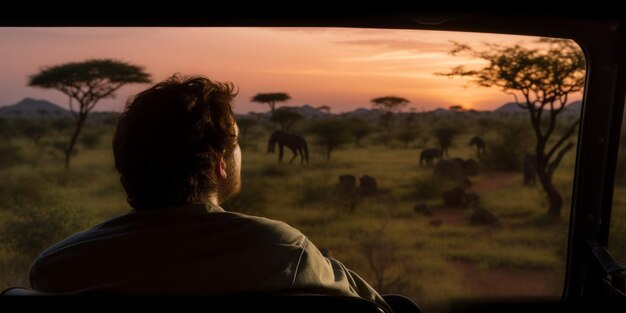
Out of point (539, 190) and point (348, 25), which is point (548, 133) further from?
point (348, 25)

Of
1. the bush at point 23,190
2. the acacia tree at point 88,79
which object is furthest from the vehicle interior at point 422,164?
the acacia tree at point 88,79

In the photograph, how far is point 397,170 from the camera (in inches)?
278

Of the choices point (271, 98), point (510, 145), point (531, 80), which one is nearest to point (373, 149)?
point (510, 145)

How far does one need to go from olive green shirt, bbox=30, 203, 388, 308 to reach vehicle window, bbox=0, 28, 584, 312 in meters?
0.38

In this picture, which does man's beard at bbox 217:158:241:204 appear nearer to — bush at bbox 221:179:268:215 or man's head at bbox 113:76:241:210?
man's head at bbox 113:76:241:210

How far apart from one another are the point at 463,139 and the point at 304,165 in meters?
2.27

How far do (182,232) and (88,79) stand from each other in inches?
130

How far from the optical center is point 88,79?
4.21 meters

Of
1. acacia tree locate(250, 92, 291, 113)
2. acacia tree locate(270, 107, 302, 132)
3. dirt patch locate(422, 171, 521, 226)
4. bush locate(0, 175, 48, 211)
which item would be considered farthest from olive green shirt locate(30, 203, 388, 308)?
dirt patch locate(422, 171, 521, 226)

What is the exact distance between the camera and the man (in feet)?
3.79

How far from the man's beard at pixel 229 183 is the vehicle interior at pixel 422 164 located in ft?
0.57

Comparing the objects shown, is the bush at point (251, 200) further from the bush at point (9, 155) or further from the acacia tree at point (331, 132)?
the bush at point (9, 155)

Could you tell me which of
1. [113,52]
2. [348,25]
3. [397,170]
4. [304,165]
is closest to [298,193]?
[304,165]

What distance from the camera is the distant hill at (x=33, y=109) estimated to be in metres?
3.82
